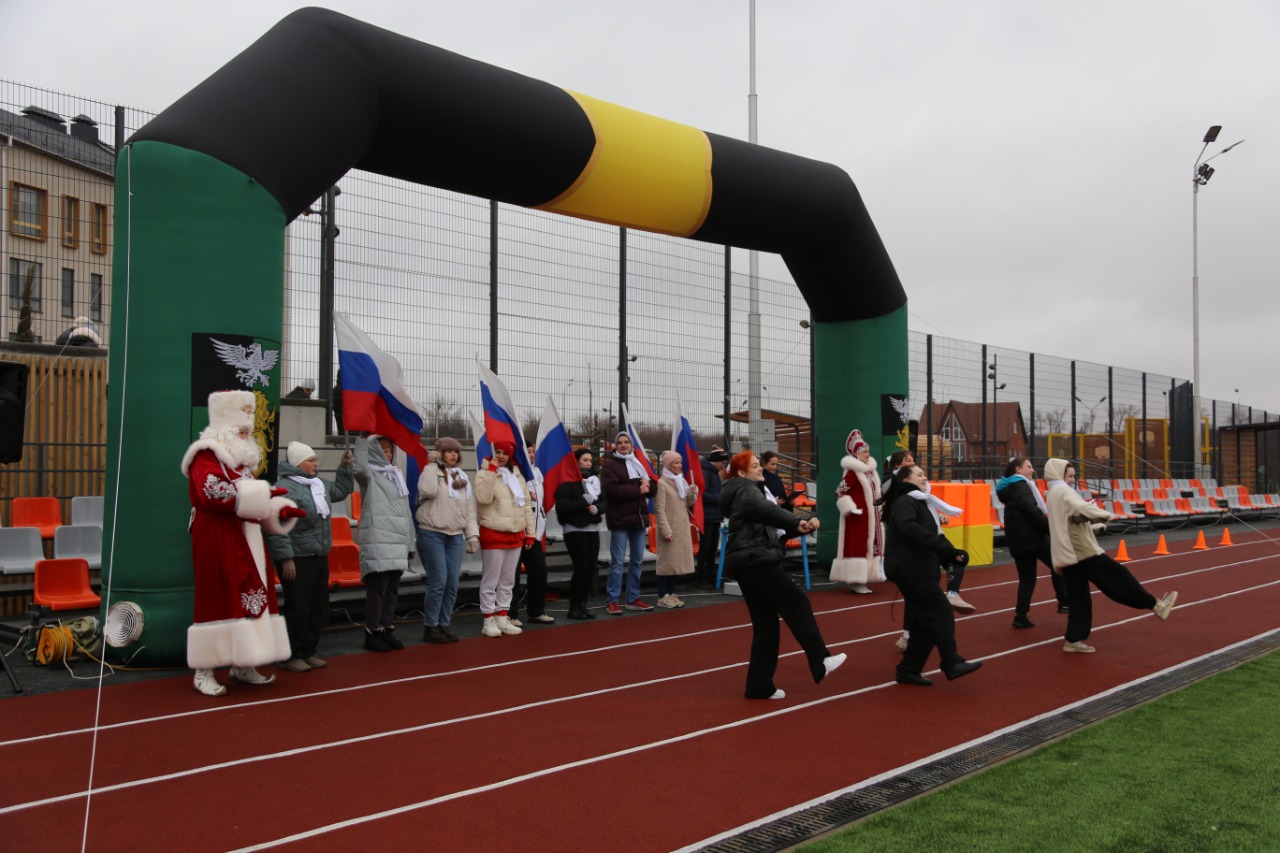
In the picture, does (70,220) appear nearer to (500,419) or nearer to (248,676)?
(500,419)

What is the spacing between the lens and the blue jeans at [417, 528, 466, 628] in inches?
389

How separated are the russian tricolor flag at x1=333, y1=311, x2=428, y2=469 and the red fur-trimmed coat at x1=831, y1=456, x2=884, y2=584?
618cm

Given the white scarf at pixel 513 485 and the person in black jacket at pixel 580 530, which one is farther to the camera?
the person in black jacket at pixel 580 530

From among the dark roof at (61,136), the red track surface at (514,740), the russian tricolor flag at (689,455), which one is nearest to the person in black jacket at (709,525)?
the russian tricolor flag at (689,455)

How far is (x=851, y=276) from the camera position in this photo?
1459cm

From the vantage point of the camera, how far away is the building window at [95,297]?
11.5 meters

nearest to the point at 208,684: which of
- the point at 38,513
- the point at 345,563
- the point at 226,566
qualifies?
the point at 226,566

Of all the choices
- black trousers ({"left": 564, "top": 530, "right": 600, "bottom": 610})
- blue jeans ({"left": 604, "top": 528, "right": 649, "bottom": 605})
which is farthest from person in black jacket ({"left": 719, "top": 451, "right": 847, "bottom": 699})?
blue jeans ({"left": 604, "top": 528, "right": 649, "bottom": 605})

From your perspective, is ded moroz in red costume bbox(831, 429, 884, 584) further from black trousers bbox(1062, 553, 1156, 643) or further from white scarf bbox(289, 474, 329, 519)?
white scarf bbox(289, 474, 329, 519)

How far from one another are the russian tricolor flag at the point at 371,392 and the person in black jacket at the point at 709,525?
5.09 m

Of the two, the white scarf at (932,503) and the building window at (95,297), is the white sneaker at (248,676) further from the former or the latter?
the building window at (95,297)

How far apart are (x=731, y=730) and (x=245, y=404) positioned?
4.32m

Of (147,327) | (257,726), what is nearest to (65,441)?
(147,327)

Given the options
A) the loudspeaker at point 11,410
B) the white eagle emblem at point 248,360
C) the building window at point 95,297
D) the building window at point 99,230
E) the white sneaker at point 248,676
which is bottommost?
the white sneaker at point 248,676
